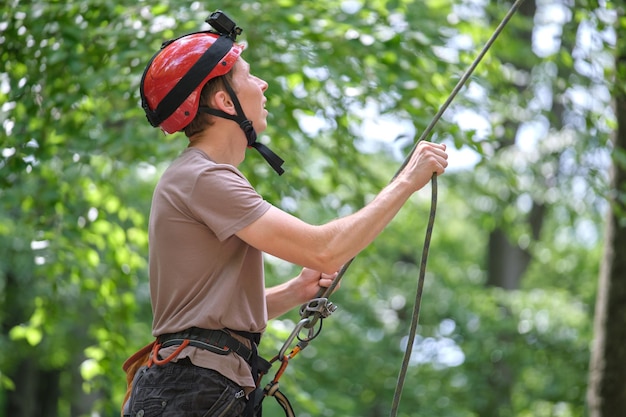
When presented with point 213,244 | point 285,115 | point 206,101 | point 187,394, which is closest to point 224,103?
point 206,101

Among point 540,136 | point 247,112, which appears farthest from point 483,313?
point 247,112

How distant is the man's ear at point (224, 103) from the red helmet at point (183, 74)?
0.05 meters

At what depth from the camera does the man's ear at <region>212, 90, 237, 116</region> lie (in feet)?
8.55

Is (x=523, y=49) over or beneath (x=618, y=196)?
beneath

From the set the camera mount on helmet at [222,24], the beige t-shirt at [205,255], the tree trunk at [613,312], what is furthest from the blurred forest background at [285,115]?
the beige t-shirt at [205,255]

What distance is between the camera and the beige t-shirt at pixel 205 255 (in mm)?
2393

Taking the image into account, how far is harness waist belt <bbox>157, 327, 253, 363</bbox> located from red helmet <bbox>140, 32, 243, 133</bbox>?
0.56 metres

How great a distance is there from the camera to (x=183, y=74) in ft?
8.47

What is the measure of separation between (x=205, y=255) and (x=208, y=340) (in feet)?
0.69

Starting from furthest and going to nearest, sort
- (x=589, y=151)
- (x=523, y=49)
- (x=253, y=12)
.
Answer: (x=523, y=49) → (x=589, y=151) → (x=253, y=12)

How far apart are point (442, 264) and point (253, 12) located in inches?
454

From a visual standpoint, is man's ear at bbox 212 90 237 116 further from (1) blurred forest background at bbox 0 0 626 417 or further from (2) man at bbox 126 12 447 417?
(1) blurred forest background at bbox 0 0 626 417

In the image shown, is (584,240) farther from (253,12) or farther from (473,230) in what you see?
(253,12)

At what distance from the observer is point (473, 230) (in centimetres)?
1902
